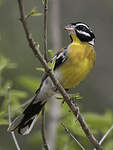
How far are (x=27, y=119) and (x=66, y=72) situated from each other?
2.07ft

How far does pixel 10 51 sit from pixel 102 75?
7.45ft

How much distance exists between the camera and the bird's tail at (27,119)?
14.7 feet

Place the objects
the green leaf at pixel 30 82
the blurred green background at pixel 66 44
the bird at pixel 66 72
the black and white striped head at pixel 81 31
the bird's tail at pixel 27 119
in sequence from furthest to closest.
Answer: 1. the blurred green background at pixel 66 44
2. the green leaf at pixel 30 82
3. the black and white striped head at pixel 81 31
4. the bird at pixel 66 72
5. the bird's tail at pixel 27 119

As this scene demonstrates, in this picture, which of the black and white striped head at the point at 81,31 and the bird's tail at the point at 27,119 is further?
the black and white striped head at the point at 81,31

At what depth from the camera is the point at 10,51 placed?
7930 mm

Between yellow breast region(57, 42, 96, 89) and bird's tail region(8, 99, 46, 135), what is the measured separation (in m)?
0.38

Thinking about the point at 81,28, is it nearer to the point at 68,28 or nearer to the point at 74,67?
the point at 68,28

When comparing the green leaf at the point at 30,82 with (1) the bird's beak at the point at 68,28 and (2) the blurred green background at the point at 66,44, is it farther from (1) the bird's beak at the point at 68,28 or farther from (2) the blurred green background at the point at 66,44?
(2) the blurred green background at the point at 66,44

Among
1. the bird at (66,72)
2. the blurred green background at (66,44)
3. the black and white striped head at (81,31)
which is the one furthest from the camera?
the blurred green background at (66,44)

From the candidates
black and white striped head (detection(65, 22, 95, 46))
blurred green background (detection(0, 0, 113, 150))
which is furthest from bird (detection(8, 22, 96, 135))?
blurred green background (detection(0, 0, 113, 150))

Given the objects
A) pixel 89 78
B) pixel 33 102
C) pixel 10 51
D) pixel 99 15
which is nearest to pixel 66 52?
pixel 33 102

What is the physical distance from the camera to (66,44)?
8.93m

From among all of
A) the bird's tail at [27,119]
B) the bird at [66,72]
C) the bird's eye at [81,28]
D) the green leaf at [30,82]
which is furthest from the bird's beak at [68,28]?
the green leaf at [30,82]

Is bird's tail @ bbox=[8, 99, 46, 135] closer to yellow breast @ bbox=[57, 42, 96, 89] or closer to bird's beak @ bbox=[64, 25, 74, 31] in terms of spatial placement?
yellow breast @ bbox=[57, 42, 96, 89]
